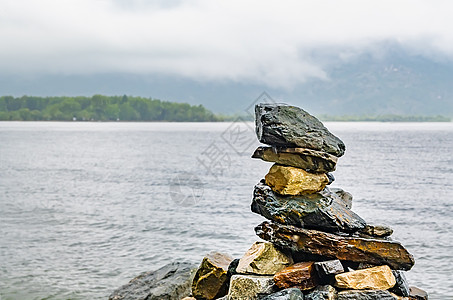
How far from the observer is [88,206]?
3525 cm

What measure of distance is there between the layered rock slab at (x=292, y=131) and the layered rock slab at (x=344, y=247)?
1718mm

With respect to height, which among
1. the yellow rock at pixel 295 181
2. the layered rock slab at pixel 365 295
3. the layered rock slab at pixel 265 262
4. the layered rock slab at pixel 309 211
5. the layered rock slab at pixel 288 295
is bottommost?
the layered rock slab at pixel 288 295

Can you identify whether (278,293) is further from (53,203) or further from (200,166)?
(200,166)

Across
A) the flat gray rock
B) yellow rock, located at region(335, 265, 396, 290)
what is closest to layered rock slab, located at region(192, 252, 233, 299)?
yellow rock, located at region(335, 265, 396, 290)

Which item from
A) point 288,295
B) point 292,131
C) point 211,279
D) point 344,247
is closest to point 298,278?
point 288,295

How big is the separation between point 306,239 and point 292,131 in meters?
2.19

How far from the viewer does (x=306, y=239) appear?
35.6 feet

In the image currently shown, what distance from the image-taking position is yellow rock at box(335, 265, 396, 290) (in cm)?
1018

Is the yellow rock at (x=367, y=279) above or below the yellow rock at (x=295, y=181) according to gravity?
below

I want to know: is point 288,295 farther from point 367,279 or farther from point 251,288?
point 367,279

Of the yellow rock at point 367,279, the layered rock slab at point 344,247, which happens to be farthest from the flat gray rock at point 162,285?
the yellow rock at point 367,279

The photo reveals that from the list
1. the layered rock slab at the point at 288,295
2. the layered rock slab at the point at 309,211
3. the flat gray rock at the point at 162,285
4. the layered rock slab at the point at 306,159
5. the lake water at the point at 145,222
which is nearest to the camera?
the layered rock slab at the point at 288,295

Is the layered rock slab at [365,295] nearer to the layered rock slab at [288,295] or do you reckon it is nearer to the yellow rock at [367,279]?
the yellow rock at [367,279]

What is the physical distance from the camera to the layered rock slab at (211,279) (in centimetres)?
1184
